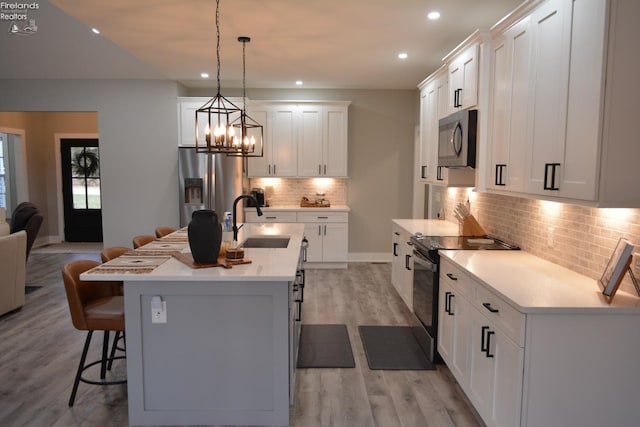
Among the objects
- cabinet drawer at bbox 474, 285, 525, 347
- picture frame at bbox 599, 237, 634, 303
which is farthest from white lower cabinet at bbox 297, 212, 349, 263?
picture frame at bbox 599, 237, 634, 303

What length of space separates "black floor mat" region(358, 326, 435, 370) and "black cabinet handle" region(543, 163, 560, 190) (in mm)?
1741

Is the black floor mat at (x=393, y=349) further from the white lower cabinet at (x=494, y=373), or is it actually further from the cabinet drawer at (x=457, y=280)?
the white lower cabinet at (x=494, y=373)

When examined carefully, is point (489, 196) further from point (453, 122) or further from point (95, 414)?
point (95, 414)

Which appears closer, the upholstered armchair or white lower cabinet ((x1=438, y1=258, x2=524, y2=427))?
white lower cabinet ((x1=438, y1=258, x2=524, y2=427))

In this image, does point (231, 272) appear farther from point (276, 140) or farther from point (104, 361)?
point (276, 140)

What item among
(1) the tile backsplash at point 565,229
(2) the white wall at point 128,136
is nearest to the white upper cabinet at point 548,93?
(1) the tile backsplash at point 565,229

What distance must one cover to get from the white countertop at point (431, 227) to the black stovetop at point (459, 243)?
0.24 meters

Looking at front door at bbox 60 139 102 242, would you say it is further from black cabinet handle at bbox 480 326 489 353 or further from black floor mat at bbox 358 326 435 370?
black cabinet handle at bbox 480 326 489 353

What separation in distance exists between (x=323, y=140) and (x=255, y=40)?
8.46ft

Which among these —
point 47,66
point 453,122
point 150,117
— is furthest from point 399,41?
point 47,66

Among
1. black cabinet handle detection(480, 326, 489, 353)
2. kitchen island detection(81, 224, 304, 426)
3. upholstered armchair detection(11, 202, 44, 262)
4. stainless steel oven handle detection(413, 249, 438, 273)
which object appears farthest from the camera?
upholstered armchair detection(11, 202, 44, 262)

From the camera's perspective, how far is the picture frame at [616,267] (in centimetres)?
206

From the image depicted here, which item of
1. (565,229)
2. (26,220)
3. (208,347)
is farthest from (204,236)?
(26,220)

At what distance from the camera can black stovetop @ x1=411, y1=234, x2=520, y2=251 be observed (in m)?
3.50
